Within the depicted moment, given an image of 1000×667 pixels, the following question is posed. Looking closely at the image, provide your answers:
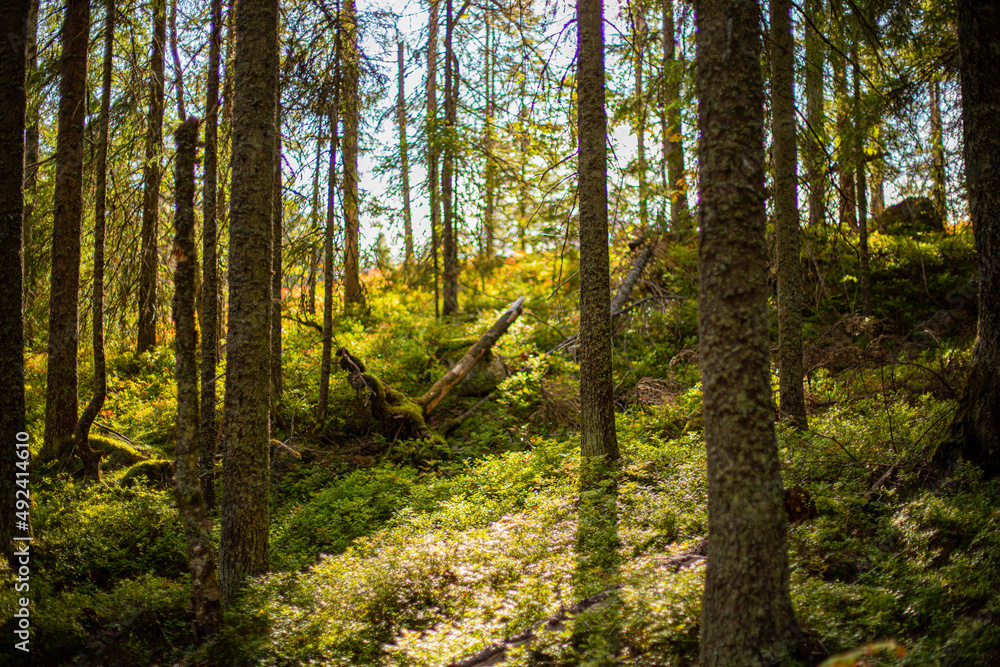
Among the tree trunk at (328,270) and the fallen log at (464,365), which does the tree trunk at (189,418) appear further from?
the fallen log at (464,365)

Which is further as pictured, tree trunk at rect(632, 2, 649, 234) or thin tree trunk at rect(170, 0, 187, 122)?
thin tree trunk at rect(170, 0, 187, 122)

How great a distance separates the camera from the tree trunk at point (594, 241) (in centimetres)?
807

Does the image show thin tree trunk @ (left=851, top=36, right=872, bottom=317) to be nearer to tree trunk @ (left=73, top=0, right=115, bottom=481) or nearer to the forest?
the forest

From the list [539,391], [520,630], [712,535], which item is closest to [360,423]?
[539,391]

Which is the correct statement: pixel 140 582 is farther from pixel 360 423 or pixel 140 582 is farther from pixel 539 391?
pixel 539 391

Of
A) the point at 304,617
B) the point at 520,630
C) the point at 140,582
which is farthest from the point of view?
the point at 140,582

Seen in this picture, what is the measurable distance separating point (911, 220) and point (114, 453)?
56.7ft

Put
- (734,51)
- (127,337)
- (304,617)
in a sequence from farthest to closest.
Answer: (127,337) < (304,617) < (734,51)

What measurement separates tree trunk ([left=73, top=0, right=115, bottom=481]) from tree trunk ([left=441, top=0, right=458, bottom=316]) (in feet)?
22.2

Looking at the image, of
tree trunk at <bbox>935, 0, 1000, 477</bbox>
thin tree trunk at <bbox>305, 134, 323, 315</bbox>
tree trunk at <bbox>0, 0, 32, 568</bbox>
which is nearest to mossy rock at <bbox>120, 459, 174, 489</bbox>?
tree trunk at <bbox>0, 0, 32, 568</bbox>

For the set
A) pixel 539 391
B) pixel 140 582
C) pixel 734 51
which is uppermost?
pixel 734 51

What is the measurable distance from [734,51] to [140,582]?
25.0 ft

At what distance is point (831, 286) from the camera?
13.1 metres

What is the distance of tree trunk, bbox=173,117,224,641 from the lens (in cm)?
536
